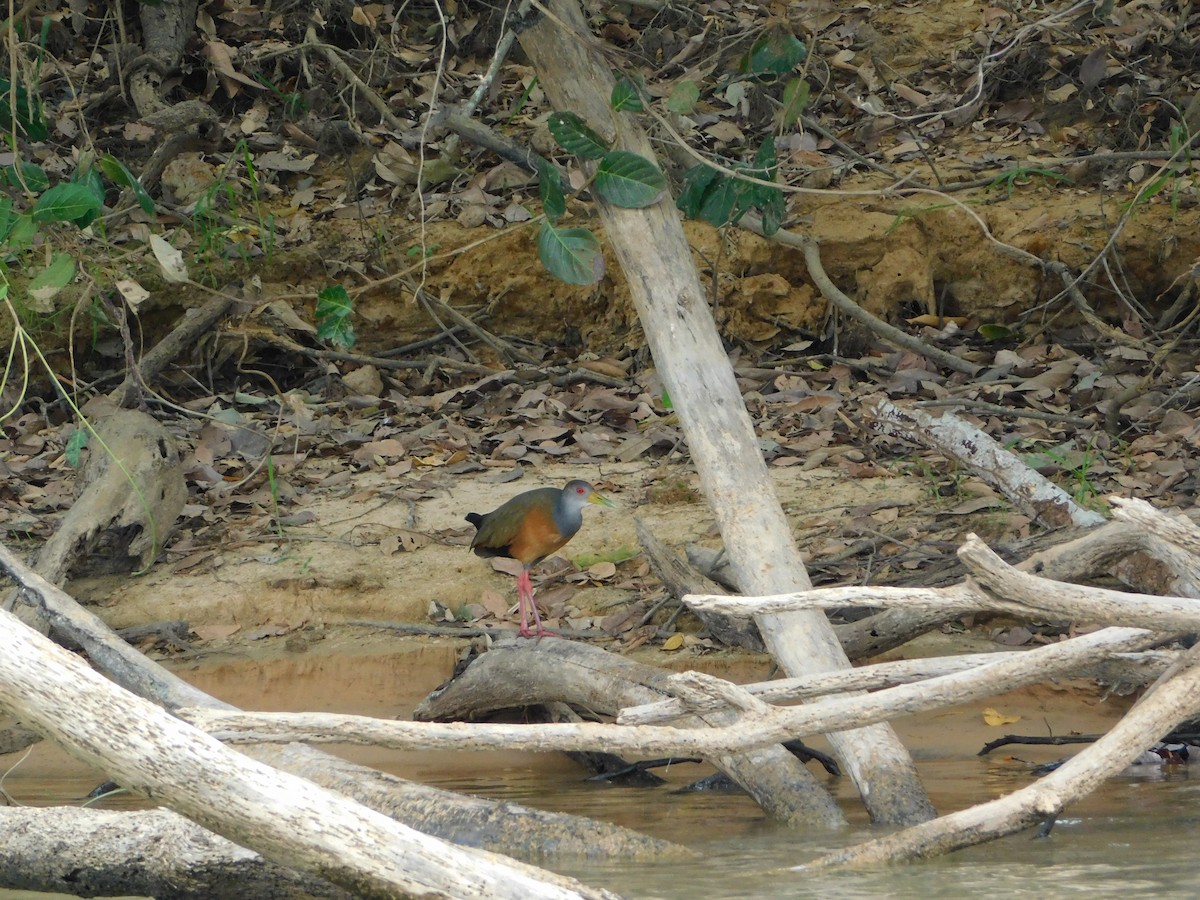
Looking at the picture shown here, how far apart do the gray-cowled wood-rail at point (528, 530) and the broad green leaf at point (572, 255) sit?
1784 millimetres

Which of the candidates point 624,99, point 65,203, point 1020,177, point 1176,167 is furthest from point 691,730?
point 1020,177

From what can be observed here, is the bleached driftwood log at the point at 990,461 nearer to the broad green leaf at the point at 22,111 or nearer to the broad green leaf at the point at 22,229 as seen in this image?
the broad green leaf at the point at 22,229

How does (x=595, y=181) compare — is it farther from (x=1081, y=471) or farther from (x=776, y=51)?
(x=1081, y=471)

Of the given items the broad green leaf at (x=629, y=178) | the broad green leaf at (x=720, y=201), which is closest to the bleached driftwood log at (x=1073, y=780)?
the broad green leaf at (x=629, y=178)

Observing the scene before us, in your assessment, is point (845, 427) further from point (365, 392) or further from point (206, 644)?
point (206, 644)

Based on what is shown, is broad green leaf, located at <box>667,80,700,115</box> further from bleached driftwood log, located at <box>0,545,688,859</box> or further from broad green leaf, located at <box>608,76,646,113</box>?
bleached driftwood log, located at <box>0,545,688,859</box>

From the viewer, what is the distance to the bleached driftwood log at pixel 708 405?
12.8ft

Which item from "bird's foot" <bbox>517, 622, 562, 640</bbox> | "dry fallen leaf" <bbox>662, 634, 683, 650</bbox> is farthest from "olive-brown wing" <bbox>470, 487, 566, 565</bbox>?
"dry fallen leaf" <bbox>662, 634, 683, 650</bbox>

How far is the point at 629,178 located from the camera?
408 cm

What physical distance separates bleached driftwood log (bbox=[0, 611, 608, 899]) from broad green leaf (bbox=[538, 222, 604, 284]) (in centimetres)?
211

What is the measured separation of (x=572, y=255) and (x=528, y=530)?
1847 mm

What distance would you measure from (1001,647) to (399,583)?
8.36 ft

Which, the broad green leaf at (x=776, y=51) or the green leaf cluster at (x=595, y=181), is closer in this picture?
the green leaf cluster at (x=595, y=181)

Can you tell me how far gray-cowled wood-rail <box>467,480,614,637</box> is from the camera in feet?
18.6
